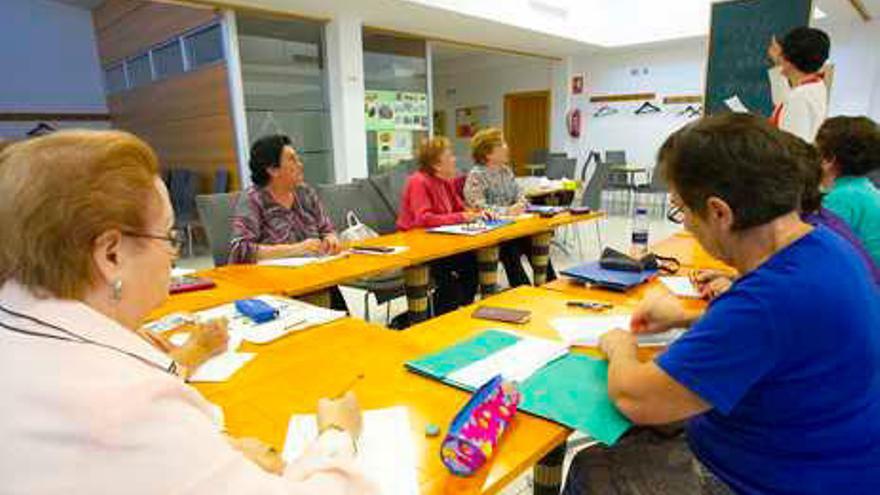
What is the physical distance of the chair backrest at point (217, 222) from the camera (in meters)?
2.58

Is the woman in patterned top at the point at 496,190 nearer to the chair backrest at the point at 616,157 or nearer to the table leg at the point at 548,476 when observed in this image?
the table leg at the point at 548,476

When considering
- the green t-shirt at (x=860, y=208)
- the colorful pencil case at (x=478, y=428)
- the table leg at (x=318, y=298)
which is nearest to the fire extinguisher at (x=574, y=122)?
the green t-shirt at (x=860, y=208)

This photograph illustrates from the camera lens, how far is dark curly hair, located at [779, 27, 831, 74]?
251 cm

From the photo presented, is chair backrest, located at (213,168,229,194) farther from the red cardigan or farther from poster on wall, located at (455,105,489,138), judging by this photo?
poster on wall, located at (455,105,489,138)

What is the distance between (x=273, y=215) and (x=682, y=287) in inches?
71.8

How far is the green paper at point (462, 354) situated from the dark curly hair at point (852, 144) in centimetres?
146

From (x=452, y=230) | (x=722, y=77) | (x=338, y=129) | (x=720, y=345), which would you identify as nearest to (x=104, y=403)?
(x=720, y=345)

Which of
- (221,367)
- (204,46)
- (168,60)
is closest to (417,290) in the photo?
(221,367)

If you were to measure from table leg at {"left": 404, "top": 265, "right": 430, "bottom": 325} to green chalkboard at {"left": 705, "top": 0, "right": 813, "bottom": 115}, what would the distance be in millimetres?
2379

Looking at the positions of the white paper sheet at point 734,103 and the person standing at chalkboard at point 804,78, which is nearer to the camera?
the person standing at chalkboard at point 804,78

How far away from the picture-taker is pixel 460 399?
3.57ft

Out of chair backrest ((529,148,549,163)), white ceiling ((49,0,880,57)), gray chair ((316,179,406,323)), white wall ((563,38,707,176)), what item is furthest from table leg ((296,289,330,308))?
white wall ((563,38,707,176))

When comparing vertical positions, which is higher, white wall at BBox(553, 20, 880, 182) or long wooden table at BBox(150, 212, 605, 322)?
white wall at BBox(553, 20, 880, 182)

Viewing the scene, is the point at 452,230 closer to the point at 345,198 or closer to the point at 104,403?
the point at 345,198
